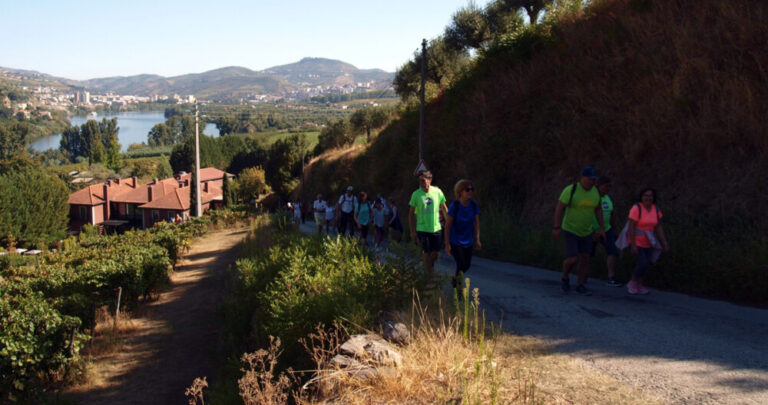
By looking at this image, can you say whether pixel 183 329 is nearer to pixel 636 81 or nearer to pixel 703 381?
pixel 703 381

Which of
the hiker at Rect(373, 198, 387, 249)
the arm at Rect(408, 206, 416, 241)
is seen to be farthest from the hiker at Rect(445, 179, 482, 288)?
the hiker at Rect(373, 198, 387, 249)

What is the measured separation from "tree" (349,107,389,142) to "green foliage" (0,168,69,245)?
1534 inches

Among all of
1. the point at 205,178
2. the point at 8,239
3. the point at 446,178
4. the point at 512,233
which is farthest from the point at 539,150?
the point at 205,178

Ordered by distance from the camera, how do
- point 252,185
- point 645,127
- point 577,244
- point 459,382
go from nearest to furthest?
1. point 459,382
2. point 577,244
3. point 645,127
4. point 252,185

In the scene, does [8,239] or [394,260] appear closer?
[394,260]

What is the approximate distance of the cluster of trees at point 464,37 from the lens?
26.5 metres

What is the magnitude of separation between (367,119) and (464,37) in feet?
90.7

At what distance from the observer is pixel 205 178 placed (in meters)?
100

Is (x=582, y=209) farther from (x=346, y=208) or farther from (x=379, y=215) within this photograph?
(x=346, y=208)

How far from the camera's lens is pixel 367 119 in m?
58.2

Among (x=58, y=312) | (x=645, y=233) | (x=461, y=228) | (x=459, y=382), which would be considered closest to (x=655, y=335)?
(x=645, y=233)

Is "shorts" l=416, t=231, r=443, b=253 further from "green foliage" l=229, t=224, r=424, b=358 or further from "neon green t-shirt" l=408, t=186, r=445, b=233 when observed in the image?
"green foliage" l=229, t=224, r=424, b=358

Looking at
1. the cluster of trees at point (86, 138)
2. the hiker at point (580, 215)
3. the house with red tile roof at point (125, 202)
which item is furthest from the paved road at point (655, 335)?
the cluster of trees at point (86, 138)

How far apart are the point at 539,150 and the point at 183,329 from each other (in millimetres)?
10814
